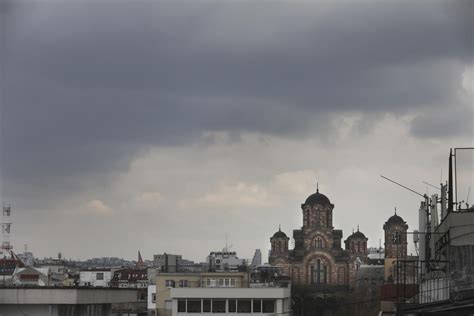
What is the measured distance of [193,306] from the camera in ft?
174

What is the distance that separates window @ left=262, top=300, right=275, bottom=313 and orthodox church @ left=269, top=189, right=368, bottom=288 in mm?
78740

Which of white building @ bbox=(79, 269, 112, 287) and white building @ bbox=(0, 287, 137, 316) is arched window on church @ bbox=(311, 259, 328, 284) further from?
white building @ bbox=(0, 287, 137, 316)

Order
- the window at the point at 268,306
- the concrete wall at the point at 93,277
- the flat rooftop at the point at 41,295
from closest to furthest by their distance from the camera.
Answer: the flat rooftop at the point at 41,295
the window at the point at 268,306
the concrete wall at the point at 93,277

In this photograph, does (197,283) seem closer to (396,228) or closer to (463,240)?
(463,240)

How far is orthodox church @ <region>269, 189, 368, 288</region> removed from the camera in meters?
134

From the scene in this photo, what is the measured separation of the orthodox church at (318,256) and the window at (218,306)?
79535 mm

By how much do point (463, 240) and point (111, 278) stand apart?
107m

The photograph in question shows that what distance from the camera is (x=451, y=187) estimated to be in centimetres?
2158

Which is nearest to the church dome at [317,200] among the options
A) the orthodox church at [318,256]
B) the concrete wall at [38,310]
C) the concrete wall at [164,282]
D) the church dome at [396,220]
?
the orthodox church at [318,256]

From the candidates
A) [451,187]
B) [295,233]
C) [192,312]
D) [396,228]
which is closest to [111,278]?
[295,233]

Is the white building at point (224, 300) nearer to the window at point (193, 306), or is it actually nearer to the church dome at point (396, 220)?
the window at point (193, 306)

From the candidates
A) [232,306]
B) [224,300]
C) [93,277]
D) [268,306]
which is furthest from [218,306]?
[93,277]

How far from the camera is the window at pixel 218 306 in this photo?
52875mm

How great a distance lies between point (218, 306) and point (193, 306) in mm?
1443
